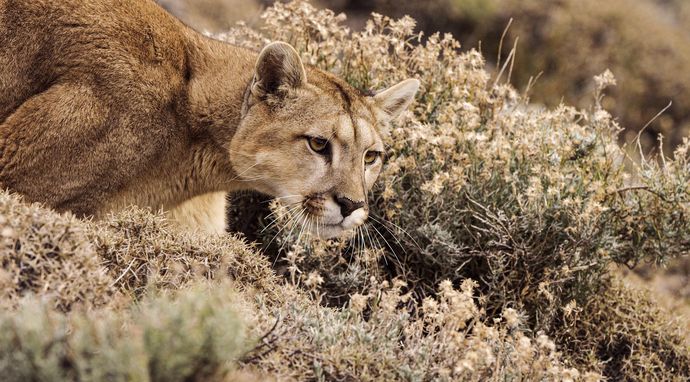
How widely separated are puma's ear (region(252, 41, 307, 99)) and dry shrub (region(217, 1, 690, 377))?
40.5 inches

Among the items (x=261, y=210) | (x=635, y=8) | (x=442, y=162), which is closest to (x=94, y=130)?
(x=261, y=210)

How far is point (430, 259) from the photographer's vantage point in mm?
6262

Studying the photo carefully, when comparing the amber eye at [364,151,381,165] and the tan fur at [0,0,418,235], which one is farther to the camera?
the amber eye at [364,151,381,165]

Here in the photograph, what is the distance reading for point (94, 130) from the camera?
519cm

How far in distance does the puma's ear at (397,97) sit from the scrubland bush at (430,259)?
224 mm

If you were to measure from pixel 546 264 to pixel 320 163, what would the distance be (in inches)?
76.3

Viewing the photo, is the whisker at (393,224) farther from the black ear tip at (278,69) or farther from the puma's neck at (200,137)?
the black ear tip at (278,69)

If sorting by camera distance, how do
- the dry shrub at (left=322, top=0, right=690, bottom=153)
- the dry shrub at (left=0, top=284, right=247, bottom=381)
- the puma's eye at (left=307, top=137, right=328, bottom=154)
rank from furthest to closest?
the dry shrub at (left=322, top=0, right=690, bottom=153) < the puma's eye at (left=307, top=137, right=328, bottom=154) < the dry shrub at (left=0, top=284, right=247, bottom=381)

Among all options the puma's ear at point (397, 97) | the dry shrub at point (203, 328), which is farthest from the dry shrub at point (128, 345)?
the puma's ear at point (397, 97)

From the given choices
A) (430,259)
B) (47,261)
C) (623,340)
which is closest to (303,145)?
(430,259)

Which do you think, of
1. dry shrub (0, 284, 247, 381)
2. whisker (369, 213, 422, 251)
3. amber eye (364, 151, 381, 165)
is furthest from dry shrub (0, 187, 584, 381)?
amber eye (364, 151, 381, 165)

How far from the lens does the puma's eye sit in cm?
554

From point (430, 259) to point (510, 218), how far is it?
2.19ft

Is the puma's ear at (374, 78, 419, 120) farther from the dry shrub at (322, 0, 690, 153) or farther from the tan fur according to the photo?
the dry shrub at (322, 0, 690, 153)
